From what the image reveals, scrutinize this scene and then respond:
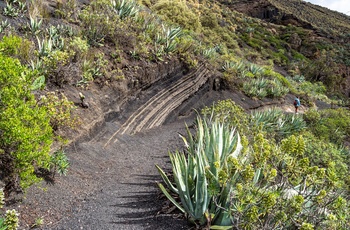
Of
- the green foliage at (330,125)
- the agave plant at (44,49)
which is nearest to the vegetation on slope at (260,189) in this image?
the agave plant at (44,49)

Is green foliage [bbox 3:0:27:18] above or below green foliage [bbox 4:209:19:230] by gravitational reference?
above

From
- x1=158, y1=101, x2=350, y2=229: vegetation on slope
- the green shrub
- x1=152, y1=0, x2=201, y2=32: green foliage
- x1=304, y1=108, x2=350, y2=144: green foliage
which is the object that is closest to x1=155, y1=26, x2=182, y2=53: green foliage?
x1=158, y1=101, x2=350, y2=229: vegetation on slope

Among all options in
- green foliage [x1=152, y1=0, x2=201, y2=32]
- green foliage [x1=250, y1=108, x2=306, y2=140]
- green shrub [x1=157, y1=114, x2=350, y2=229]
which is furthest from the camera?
green foliage [x1=152, y1=0, x2=201, y2=32]

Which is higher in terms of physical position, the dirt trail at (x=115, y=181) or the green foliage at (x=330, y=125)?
the dirt trail at (x=115, y=181)

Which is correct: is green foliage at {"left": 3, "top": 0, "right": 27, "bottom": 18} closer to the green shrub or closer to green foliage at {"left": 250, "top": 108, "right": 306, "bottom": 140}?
the green shrub

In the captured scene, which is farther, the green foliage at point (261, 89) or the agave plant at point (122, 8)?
the green foliage at point (261, 89)

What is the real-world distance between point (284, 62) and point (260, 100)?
2390 cm

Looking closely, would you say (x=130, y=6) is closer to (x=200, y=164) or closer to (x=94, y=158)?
(x=94, y=158)

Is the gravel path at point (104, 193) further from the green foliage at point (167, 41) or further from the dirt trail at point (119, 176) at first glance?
the green foliage at point (167, 41)

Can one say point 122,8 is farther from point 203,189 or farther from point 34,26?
point 203,189

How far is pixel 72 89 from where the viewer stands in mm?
7031

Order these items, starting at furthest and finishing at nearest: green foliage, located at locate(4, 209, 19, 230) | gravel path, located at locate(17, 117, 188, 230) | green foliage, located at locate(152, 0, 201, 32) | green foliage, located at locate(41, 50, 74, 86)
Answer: green foliage, located at locate(152, 0, 201, 32) → green foliage, located at locate(41, 50, 74, 86) → gravel path, located at locate(17, 117, 188, 230) → green foliage, located at locate(4, 209, 19, 230)

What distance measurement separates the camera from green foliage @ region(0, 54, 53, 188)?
3.35 meters

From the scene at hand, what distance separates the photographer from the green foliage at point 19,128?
335 cm
